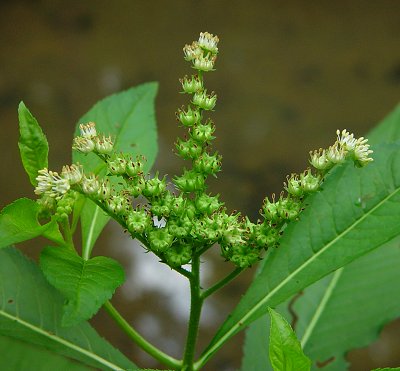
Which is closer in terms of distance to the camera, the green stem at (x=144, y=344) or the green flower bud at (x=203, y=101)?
the green flower bud at (x=203, y=101)

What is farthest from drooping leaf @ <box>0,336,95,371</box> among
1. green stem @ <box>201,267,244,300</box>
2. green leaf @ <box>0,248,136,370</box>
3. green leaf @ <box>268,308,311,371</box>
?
green leaf @ <box>268,308,311,371</box>

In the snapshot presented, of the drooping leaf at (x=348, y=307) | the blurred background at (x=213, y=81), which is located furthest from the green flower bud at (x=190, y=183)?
the blurred background at (x=213, y=81)

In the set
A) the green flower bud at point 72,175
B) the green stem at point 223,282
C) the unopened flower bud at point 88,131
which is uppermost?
the unopened flower bud at point 88,131

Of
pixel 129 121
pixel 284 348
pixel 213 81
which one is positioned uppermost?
pixel 213 81

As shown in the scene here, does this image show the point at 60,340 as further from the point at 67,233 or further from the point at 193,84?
the point at 193,84

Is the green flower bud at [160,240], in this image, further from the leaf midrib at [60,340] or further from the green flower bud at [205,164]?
the leaf midrib at [60,340]

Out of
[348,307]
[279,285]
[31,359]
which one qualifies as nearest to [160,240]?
[279,285]

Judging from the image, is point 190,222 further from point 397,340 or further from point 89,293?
point 397,340

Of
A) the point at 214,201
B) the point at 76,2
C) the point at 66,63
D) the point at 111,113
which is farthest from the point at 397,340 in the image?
the point at 76,2
